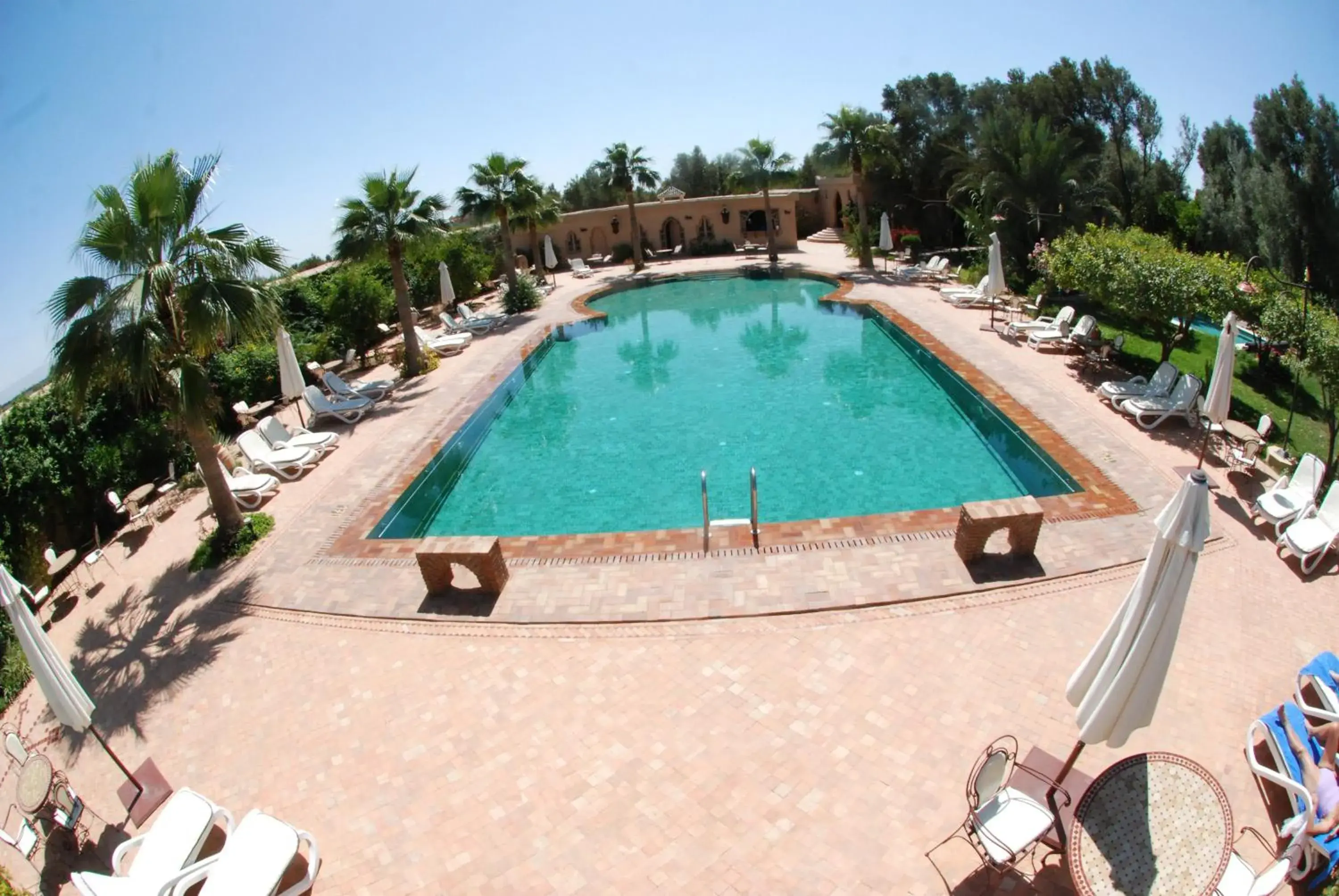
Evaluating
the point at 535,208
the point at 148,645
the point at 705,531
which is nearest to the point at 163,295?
the point at 148,645

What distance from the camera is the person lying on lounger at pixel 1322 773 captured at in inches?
191

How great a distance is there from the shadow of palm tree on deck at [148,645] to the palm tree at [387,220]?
10.4 m

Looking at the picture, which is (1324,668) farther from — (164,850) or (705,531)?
(164,850)

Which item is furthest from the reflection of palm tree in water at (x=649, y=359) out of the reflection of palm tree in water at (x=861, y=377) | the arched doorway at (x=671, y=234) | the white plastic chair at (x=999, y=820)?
the arched doorway at (x=671, y=234)

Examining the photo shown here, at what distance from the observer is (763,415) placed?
15.2m

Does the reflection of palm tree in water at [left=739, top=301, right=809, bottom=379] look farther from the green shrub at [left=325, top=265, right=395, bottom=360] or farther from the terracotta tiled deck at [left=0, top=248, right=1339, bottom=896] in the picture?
the green shrub at [left=325, top=265, right=395, bottom=360]

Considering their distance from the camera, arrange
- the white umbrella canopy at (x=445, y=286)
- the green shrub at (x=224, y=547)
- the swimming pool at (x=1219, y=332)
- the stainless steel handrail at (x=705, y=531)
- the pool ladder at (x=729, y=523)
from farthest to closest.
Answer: the white umbrella canopy at (x=445, y=286) → the swimming pool at (x=1219, y=332) → the green shrub at (x=224, y=547) → the pool ladder at (x=729, y=523) → the stainless steel handrail at (x=705, y=531)

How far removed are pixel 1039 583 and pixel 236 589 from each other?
10822 millimetres

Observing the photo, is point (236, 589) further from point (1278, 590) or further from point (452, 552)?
point (1278, 590)

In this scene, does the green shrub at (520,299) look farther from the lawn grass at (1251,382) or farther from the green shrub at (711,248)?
the lawn grass at (1251,382)

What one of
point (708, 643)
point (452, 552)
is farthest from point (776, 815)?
point (452, 552)

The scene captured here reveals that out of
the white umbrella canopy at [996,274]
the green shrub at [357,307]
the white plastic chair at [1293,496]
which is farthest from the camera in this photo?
the green shrub at [357,307]

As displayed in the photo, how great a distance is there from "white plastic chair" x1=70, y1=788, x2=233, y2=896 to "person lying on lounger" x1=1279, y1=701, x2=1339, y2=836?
27.8 feet

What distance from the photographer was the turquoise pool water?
1154 centimetres
